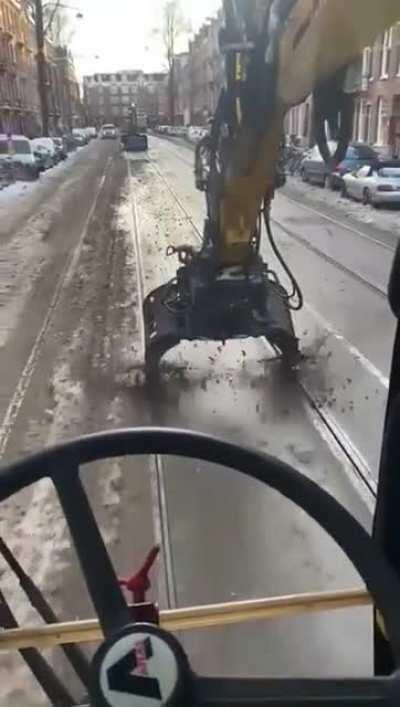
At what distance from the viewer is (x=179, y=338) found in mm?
6875

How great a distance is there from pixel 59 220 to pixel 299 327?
11547 mm

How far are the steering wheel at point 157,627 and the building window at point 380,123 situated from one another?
114ft

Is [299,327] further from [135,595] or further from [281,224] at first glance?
[281,224]

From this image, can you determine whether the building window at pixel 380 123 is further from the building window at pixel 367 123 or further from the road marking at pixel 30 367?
the road marking at pixel 30 367

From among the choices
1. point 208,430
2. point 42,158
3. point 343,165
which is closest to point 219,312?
point 208,430

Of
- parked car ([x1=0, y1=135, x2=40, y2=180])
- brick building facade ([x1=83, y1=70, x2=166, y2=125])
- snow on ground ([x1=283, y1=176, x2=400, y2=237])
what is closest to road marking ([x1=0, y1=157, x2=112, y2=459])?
snow on ground ([x1=283, y1=176, x2=400, y2=237])

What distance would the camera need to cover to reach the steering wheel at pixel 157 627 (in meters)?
1.23

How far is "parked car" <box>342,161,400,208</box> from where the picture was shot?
1978 cm

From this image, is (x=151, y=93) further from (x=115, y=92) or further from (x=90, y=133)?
(x=90, y=133)

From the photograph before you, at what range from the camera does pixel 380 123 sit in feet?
113

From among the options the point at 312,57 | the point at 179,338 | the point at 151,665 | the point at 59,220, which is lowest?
the point at 59,220

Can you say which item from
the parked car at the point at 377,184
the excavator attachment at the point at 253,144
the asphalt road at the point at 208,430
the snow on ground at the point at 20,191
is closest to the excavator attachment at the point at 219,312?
the excavator attachment at the point at 253,144

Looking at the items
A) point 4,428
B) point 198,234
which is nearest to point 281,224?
point 198,234

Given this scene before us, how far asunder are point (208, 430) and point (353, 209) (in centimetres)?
1530
